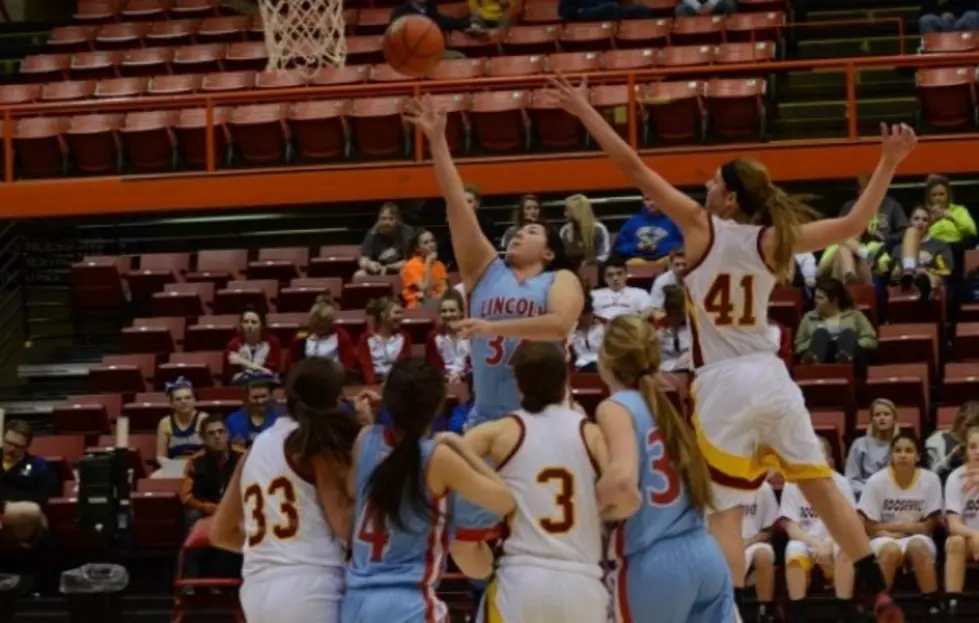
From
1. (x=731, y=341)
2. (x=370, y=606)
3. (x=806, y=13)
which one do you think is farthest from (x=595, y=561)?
(x=806, y=13)

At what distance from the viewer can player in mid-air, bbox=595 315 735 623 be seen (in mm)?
6062

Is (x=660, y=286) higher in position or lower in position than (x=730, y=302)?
lower

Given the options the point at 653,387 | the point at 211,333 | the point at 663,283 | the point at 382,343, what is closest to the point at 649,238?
the point at 663,283

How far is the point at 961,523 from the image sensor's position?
1048 cm

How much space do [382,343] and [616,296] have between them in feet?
5.04

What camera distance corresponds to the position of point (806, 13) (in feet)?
63.0

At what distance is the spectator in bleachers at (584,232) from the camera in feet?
45.2

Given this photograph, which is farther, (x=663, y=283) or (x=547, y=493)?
(x=663, y=283)

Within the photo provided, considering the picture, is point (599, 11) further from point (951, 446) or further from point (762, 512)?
point (762, 512)

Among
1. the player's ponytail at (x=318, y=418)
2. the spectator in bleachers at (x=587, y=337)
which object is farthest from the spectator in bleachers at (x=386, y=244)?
the player's ponytail at (x=318, y=418)

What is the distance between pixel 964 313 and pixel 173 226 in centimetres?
733

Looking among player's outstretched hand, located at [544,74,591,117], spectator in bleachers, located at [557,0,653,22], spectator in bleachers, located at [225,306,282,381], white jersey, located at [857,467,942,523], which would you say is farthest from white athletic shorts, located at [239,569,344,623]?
spectator in bleachers, located at [557,0,653,22]

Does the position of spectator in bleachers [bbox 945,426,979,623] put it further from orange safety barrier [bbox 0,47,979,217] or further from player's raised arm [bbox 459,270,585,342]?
orange safety barrier [bbox 0,47,979,217]

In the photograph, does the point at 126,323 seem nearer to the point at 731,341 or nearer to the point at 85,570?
the point at 85,570
